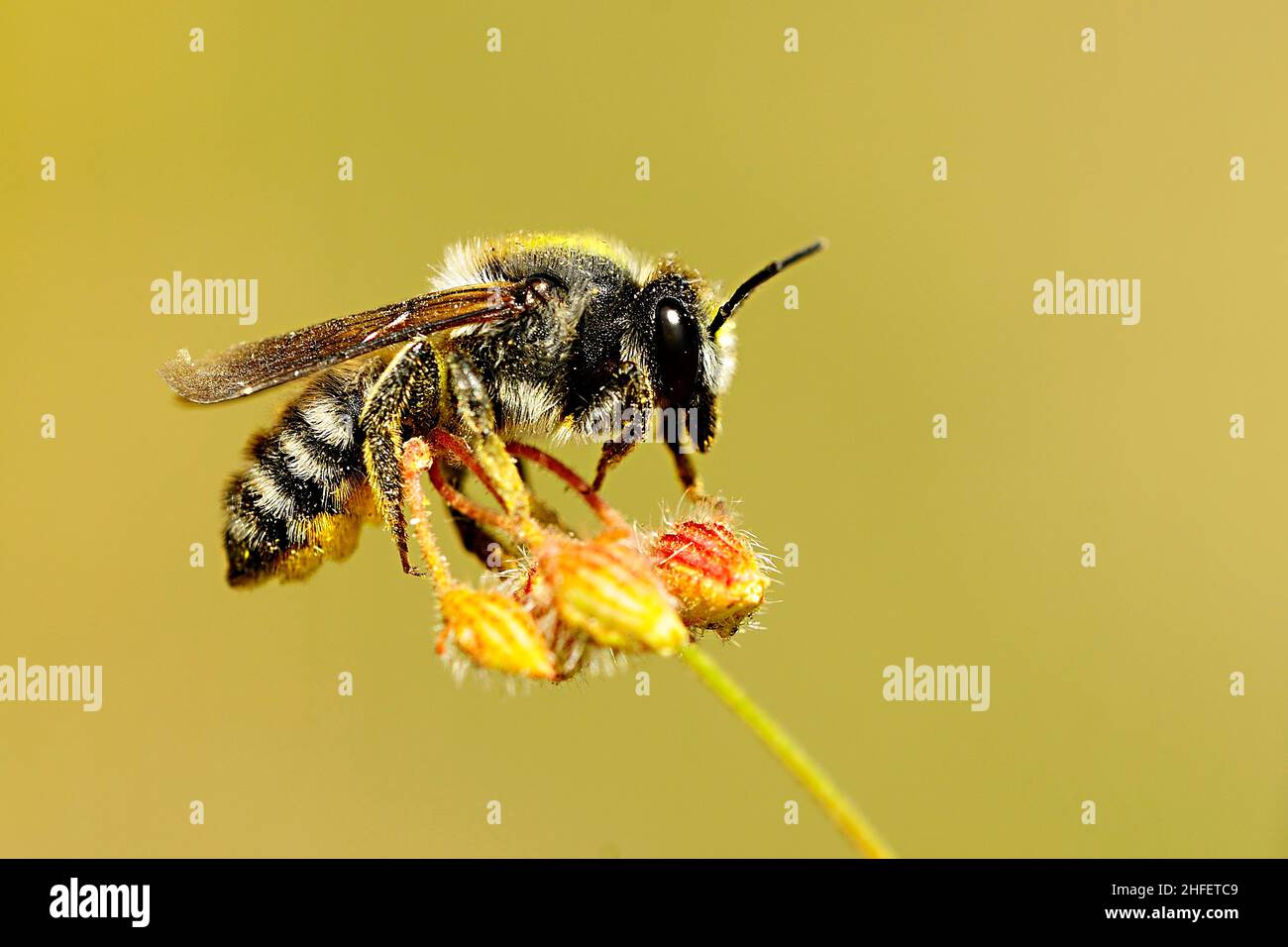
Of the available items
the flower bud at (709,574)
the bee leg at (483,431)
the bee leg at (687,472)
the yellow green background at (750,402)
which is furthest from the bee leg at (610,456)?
the yellow green background at (750,402)

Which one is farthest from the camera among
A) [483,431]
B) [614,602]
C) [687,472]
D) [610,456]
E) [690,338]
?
[687,472]

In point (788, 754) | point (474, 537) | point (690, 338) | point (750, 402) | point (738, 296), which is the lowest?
point (788, 754)

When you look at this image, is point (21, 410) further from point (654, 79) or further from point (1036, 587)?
point (1036, 587)

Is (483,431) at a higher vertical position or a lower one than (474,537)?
higher

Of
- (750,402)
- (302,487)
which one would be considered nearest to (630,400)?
(302,487)

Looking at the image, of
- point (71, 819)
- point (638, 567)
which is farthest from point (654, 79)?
point (638, 567)

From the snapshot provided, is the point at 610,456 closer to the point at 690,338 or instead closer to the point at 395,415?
the point at 690,338

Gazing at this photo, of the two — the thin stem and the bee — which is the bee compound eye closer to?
the bee

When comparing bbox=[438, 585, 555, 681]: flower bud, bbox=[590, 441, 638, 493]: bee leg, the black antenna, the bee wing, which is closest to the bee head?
the black antenna
